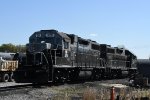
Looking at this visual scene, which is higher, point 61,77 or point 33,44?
point 33,44

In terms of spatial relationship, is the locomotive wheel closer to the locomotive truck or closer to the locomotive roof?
the locomotive truck

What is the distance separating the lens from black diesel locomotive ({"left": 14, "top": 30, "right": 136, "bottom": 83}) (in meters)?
26.2

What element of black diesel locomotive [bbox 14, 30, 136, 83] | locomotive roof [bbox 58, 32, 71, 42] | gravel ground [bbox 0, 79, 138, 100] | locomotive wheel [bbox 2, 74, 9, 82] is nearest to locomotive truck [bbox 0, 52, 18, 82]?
locomotive wheel [bbox 2, 74, 9, 82]

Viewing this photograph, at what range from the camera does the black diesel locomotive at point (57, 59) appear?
26250 millimetres

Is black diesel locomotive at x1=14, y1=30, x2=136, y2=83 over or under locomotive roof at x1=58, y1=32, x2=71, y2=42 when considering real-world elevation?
under

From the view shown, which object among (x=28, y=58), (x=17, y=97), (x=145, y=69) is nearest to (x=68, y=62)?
(x=28, y=58)

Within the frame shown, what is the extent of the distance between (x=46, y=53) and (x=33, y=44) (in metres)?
1.51

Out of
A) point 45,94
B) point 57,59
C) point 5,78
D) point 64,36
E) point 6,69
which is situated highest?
point 64,36

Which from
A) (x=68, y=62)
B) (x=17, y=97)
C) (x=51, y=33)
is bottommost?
(x=17, y=97)

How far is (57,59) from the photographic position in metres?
27.1

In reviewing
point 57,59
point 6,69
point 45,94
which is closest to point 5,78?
point 6,69

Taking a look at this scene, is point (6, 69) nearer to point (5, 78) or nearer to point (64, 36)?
point (5, 78)

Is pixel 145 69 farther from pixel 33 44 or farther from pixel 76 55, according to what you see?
pixel 33 44

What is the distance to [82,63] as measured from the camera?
32.2 metres
